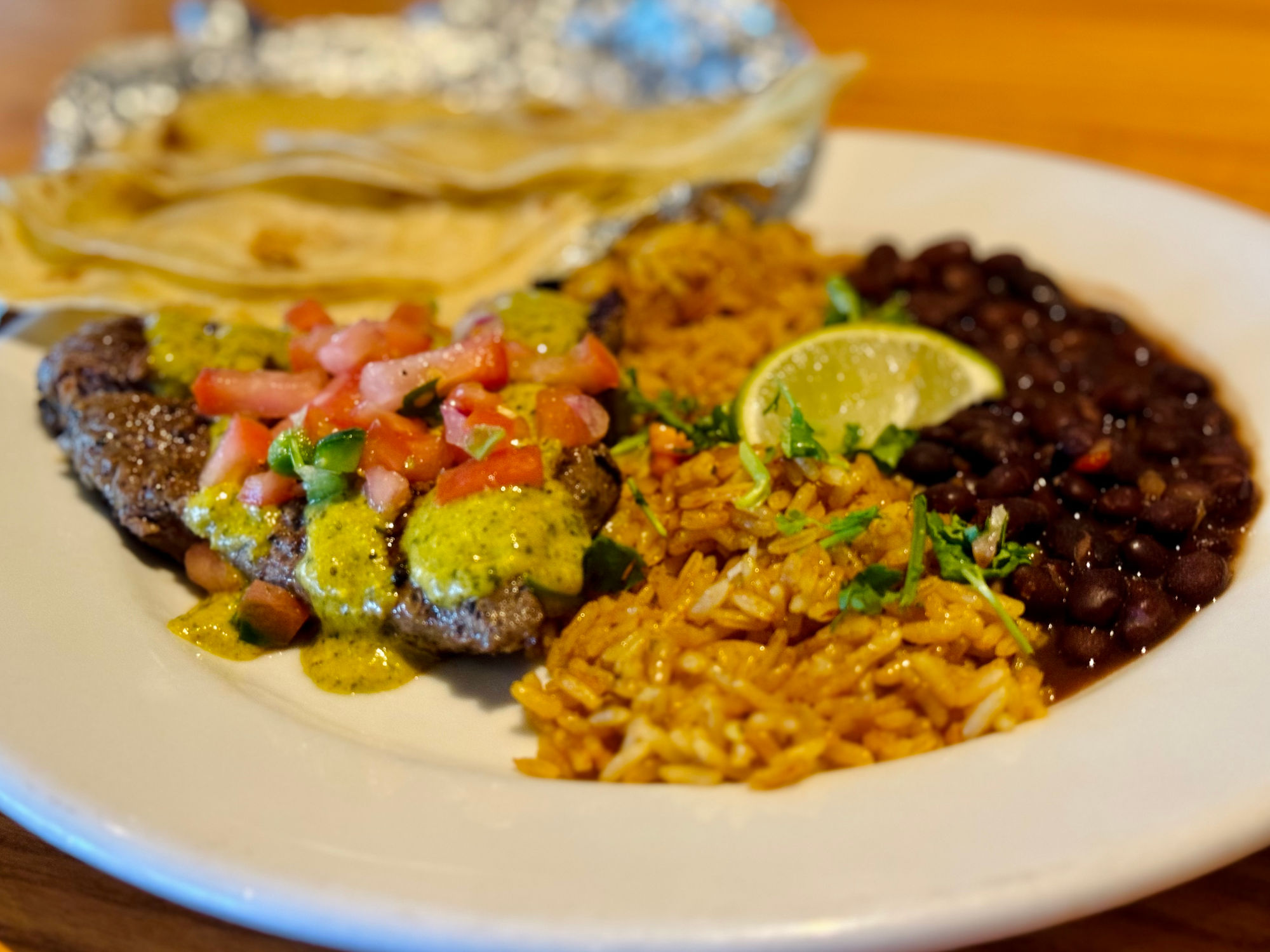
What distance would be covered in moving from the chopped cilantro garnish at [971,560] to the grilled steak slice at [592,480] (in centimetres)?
75

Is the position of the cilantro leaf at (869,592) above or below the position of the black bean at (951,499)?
below

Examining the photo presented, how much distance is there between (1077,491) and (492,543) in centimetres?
147

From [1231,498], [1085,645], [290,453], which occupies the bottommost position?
[290,453]

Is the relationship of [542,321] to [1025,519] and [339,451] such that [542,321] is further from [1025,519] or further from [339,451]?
[1025,519]

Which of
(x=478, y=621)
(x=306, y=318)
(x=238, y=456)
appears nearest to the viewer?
(x=478, y=621)

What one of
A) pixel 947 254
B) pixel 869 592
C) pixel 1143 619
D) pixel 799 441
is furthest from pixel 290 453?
pixel 947 254

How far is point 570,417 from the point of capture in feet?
8.28

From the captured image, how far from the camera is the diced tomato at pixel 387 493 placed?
2.34 m

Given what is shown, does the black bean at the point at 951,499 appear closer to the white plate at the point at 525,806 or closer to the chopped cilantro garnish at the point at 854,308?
the white plate at the point at 525,806

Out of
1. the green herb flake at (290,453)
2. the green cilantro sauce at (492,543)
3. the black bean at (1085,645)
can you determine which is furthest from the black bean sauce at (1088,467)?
the green herb flake at (290,453)

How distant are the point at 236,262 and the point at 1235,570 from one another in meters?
3.09

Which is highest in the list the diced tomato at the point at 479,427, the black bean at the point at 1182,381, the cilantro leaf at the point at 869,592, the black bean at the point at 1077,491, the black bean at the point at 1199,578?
the black bean at the point at 1182,381

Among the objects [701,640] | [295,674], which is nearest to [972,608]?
[701,640]

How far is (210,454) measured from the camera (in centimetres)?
258
